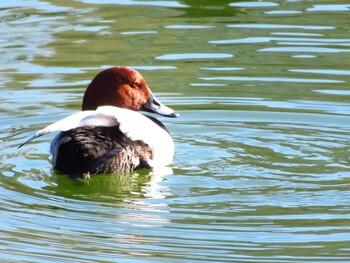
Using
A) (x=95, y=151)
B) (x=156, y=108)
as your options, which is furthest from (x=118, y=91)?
(x=95, y=151)

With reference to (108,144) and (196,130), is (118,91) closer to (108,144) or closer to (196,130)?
(196,130)

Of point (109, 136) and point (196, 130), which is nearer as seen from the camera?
point (109, 136)

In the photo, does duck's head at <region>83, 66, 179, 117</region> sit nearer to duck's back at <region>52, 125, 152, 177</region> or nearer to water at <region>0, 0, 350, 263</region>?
water at <region>0, 0, 350, 263</region>

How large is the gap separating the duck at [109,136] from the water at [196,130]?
0.12m

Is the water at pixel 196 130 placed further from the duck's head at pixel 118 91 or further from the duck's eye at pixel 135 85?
the duck's eye at pixel 135 85

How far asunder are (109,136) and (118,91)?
116cm

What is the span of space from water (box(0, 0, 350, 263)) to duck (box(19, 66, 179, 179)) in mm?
123

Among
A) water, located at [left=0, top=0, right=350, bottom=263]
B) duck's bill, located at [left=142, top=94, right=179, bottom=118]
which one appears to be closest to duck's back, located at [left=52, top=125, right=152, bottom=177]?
water, located at [left=0, top=0, right=350, bottom=263]

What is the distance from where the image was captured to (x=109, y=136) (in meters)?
8.12

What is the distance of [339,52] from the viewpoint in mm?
12328

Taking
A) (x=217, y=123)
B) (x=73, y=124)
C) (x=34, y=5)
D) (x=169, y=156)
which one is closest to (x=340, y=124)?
(x=217, y=123)

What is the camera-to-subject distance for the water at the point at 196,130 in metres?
6.56

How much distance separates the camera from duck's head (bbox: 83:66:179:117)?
9102 millimetres

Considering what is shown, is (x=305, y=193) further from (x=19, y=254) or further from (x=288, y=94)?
(x=288, y=94)
